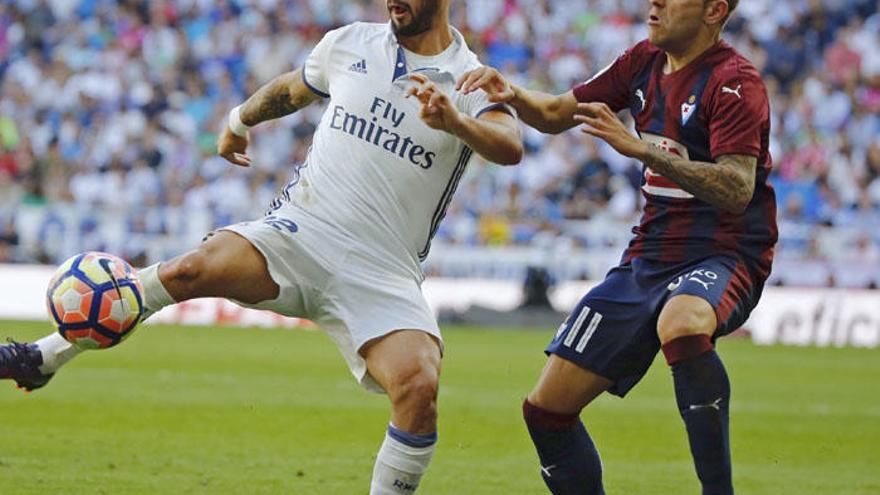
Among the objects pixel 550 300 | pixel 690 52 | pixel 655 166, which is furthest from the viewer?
pixel 550 300

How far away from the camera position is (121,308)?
6.46 m

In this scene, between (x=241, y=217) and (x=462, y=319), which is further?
(x=241, y=217)

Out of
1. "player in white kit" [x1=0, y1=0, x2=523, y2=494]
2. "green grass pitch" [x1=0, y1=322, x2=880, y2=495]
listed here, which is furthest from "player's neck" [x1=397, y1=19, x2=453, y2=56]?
"green grass pitch" [x1=0, y1=322, x2=880, y2=495]

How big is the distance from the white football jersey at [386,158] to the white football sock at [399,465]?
0.90 meters

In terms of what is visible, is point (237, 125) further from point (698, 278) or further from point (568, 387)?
point (698, 278)

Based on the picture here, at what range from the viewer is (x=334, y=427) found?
11219mm

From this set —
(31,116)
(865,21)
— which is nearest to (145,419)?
(31,116)

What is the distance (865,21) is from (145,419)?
62.8 feet

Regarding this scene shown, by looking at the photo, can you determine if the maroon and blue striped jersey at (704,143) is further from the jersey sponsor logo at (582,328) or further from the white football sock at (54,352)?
the white football sock at (54,352)

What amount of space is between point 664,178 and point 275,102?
2.01 meters

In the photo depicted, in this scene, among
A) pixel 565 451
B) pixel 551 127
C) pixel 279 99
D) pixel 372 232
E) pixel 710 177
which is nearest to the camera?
pixel 710 177

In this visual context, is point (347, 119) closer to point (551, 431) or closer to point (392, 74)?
point (392, 74)

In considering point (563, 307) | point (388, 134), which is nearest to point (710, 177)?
point (388, 134)

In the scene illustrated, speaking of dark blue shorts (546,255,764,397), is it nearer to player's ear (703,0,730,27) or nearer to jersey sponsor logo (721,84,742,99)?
jersey sponsor logo (721,84,742,99)
